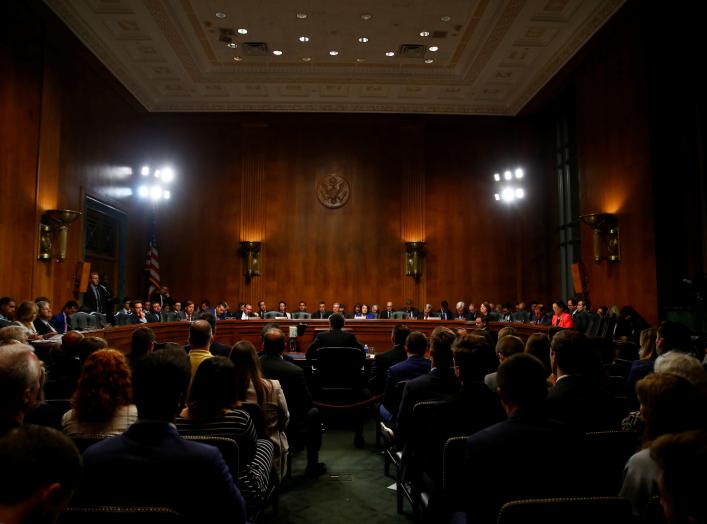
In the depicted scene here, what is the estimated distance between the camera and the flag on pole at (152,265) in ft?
38.9

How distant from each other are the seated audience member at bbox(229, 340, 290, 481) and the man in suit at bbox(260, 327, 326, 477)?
0.62m

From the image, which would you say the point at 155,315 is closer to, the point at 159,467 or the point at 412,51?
the point at 412,51

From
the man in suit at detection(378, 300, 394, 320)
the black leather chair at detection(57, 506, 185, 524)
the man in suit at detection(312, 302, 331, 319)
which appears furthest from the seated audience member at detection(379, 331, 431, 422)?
the man in suit at detection(378, 300, 394, 320)

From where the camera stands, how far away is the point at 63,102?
882 cm

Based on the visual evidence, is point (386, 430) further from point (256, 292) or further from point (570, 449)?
point (256, 292)

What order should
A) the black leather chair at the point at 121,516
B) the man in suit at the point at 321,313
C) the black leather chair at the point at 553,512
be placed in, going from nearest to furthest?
the black leather chair at the point at 121,516 < the black leather chair at the point at 553,512 < the man in suit at the point at 321,313

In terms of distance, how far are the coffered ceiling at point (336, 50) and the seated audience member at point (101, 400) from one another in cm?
796

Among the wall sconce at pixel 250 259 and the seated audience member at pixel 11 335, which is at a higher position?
the wall sconce at pixel 250 259

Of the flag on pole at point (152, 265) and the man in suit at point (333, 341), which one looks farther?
the flag on pole at point (152, 265)

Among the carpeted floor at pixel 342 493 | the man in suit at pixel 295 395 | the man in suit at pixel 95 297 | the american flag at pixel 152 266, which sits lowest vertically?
the carpeted floor at pixel 342 493

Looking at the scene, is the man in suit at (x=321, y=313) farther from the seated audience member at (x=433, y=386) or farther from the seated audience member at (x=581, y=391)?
the seated audience member at (x=581, y=391)

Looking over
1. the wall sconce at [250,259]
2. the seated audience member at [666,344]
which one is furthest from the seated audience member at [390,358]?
the wall sconce at [250,259]

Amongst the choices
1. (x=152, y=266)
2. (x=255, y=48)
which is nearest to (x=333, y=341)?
(x=255, y=48)

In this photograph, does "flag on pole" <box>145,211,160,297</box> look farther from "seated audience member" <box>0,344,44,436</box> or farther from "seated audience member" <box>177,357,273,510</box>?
"seated audience member" <box>0,344,44,436</box>
